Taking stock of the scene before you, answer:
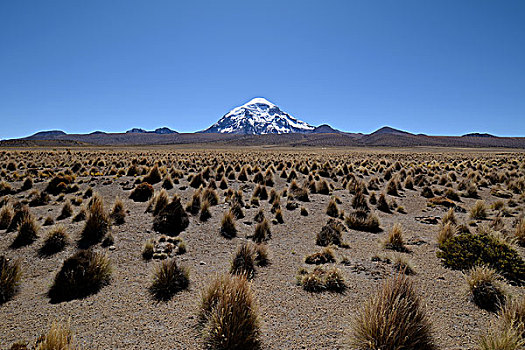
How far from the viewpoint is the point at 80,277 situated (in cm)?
459

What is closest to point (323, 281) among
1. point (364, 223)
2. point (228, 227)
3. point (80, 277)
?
point (228, 227)

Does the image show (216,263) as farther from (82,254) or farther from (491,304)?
(491,304)

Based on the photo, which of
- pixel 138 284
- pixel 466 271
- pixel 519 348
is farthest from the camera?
pixel 466 271

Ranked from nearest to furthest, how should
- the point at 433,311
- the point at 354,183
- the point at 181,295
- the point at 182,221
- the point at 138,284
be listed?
the point at 433,311 → the point at 181,295 → the point at 138,284 → the point at 182,221 → the point at 354,183

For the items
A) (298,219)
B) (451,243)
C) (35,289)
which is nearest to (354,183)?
(298,219)

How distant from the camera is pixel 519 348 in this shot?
9.08ft

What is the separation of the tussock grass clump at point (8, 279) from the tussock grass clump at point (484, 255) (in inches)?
300

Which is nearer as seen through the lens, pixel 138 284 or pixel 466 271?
pixel 138 284

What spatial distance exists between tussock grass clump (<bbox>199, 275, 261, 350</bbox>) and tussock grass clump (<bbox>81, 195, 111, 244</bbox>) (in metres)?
4.43

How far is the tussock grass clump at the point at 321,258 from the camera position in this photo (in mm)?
5867

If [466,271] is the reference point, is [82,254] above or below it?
above

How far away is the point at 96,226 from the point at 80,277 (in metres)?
2.55

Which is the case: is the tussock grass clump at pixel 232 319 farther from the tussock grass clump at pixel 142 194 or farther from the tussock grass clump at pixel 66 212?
the tussock grass clump at pixel 142 194

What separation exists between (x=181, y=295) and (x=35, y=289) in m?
→ 2.38
